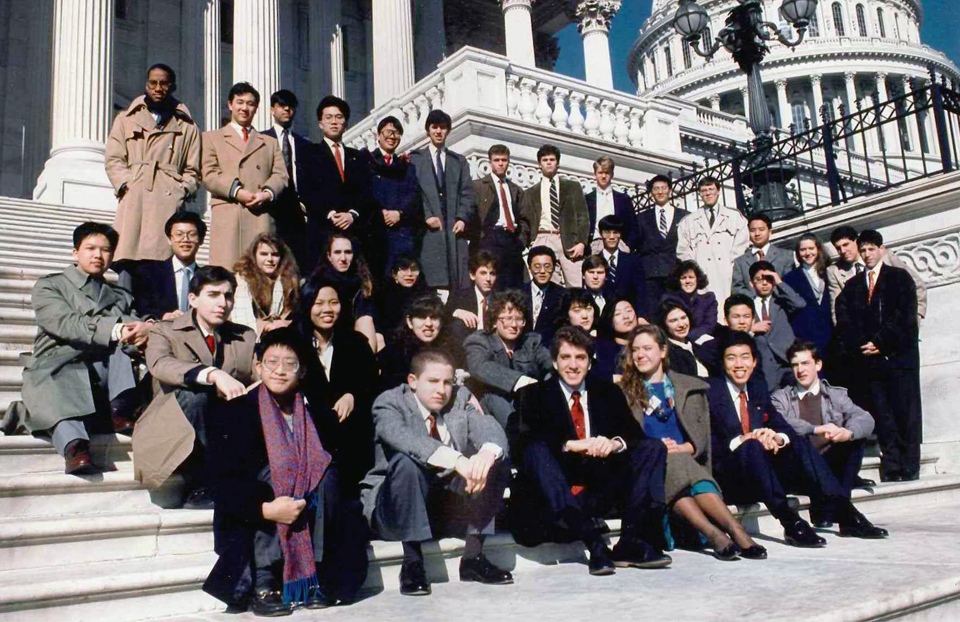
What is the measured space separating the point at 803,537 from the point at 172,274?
484 centimetres

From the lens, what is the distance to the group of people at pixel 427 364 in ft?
14.2

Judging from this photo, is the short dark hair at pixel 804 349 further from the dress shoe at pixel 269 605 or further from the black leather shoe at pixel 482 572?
the dress shoe at pixel 269 605

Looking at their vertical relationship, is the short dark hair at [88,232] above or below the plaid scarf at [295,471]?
above

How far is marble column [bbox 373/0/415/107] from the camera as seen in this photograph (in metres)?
18.3

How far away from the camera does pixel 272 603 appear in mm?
3785

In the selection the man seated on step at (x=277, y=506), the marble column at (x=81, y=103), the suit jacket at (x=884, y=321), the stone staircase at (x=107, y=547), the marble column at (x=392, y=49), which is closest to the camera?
the stone staircase at (x=107, y=547)

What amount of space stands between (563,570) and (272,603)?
1682mm

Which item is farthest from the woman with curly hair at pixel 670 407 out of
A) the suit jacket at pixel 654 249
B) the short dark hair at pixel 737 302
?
the suit jacket at pixel 654 249

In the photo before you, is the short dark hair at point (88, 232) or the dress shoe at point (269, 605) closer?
the dress shoe at point (269, 605)

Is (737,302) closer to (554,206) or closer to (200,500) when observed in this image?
(554,206)

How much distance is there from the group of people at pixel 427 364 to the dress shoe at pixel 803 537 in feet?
0.05

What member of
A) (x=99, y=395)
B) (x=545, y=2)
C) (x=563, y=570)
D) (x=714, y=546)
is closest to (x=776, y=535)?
(x=714, y=546)

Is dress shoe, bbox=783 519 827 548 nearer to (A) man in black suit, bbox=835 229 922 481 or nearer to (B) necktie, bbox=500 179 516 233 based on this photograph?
(A) man in black suit, bbox=835 229 922 481

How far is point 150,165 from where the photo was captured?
277 inches
